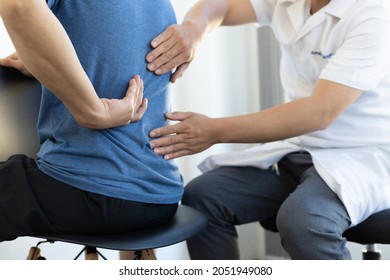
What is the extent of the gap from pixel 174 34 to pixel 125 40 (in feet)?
0.74

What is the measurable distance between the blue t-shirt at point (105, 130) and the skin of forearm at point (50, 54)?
0.08 meters

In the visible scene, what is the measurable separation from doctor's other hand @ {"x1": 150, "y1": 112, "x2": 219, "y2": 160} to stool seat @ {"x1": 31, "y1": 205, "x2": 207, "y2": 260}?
15 cm

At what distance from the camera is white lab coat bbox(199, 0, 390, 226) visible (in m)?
1.34

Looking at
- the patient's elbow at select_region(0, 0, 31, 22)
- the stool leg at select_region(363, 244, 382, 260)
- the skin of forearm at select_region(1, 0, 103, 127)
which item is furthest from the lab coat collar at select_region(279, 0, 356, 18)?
the patient's elbow at select_region(0, 0, 31, 22)

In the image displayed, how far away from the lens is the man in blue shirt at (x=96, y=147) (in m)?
1.02

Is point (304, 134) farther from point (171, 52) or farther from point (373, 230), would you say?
point (171, 52)

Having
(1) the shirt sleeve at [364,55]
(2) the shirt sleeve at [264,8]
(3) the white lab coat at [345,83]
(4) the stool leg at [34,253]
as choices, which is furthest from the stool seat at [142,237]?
(2) the shirt sleeve at [264,8]

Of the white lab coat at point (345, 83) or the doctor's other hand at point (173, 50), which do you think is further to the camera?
the white lab coat at point (345, 83)

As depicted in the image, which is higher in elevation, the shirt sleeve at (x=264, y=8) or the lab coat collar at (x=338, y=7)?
the shirt sleeve at (x=264, y=8)

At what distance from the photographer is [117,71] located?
3.51 ft

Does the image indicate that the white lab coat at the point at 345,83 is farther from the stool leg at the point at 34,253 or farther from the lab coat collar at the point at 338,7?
the stool leg at the point at 34,253

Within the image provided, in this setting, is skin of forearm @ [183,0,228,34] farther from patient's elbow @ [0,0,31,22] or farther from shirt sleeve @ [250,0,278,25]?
patient's elbow @ [0,0,31,22]
